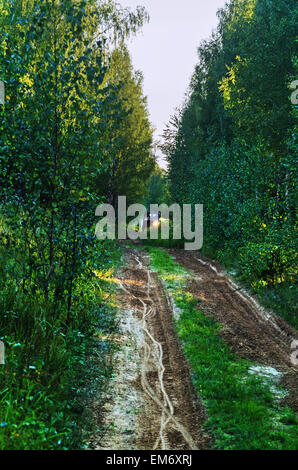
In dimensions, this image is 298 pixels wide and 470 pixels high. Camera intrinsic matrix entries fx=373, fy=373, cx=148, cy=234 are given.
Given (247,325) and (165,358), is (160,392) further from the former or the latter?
(247,325)

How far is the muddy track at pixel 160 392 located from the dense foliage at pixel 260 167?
3.74 m

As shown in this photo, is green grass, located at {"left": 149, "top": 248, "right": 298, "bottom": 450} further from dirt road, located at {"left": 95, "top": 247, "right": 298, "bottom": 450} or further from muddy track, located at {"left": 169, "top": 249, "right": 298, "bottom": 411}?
muddy track, located at {"left": 169, "top": 249, "right": 298, "bottom": 411}

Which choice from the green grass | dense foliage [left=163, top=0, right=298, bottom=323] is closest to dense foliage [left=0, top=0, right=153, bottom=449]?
the green grass

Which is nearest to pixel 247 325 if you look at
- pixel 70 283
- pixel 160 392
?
pixel 160 392

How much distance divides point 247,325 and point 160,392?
4403 millimetres

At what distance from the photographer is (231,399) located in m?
6.35

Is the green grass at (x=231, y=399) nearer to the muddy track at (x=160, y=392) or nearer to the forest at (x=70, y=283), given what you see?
the forest at (x=70, y=283)

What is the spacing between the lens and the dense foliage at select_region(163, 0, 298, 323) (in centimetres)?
1213

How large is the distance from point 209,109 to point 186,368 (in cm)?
2889

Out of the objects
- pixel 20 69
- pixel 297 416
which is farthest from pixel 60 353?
pixel 20 69

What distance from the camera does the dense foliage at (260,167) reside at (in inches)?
478
